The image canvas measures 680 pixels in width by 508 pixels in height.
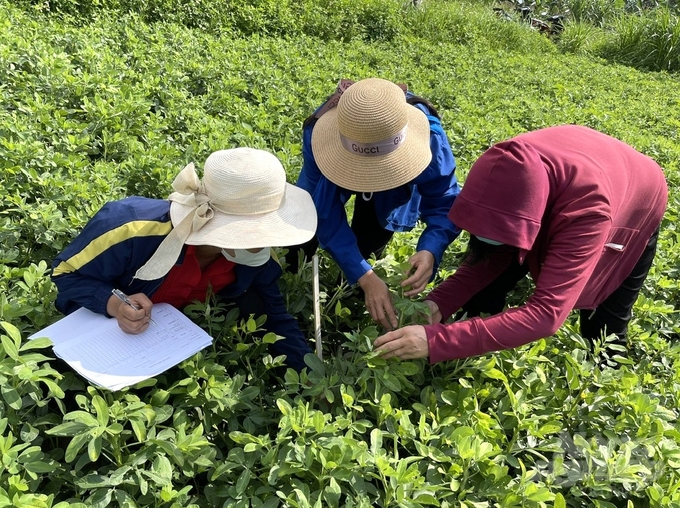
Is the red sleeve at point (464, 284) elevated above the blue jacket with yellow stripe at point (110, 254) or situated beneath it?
situated beneath

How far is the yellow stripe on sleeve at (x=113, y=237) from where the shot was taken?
1.71 m

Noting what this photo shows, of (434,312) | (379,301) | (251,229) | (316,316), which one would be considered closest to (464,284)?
(434,312)

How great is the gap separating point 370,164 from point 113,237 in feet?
2.91

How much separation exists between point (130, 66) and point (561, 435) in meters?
4.30

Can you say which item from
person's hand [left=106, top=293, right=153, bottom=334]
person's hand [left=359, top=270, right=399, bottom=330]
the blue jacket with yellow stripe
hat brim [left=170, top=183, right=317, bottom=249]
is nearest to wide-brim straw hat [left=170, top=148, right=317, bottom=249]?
hat brim [left=170, top=183, right=317, bottom=249]

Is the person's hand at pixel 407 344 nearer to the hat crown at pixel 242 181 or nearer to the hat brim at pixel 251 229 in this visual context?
the hat brim at pixel 251 229

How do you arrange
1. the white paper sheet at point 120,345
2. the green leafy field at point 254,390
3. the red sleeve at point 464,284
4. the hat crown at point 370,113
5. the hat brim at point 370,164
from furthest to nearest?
the red sleeve at point 464,284
the hat brim at point 370,164
the hat crown at point 370,113
the white paper sheet at point 120,345
the green leafy field at point 254,390

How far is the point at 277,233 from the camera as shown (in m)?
1.70

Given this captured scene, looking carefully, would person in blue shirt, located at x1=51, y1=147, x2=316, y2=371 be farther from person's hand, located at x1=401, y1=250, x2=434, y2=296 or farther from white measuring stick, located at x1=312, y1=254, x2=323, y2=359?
person's hand, located at x1=401, y1=250, x2=434, y2=296

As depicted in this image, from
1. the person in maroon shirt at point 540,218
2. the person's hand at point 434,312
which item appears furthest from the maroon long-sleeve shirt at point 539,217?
the person's hand at point 434,312

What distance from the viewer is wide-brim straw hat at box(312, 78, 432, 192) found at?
1855 millimetres

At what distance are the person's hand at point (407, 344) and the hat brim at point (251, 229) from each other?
0.40m

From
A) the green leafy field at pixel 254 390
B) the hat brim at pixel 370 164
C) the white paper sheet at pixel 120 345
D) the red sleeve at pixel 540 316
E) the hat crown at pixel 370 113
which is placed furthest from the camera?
the hat brim at pixel 370 164

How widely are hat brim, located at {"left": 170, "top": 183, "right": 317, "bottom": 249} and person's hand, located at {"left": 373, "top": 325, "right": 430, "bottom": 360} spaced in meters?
0.40
